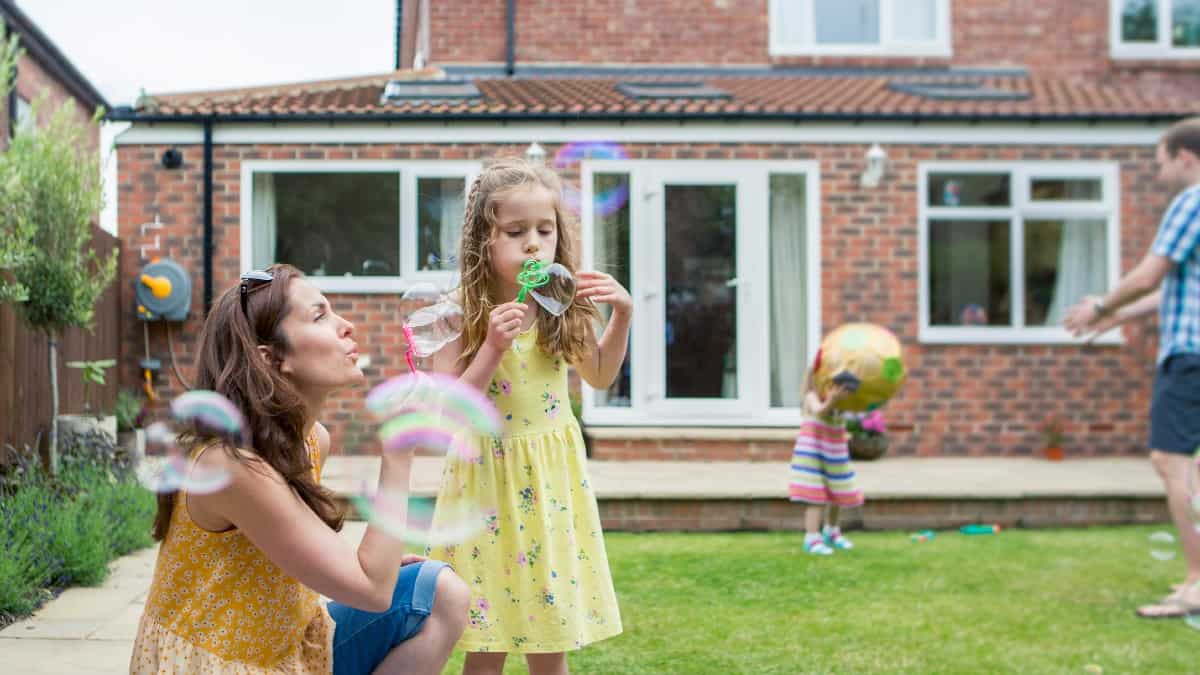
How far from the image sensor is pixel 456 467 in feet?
8.86

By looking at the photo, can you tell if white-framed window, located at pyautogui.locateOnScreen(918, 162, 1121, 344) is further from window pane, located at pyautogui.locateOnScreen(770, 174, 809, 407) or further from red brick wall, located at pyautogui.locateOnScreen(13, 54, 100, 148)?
red brick wall, located at pyautogui.locateOnScreen(13, 54, 100, 148)

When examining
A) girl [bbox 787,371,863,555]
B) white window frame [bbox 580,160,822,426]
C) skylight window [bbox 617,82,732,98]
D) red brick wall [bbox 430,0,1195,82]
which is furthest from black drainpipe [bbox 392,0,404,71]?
girl [bbox 787,371,863,555]

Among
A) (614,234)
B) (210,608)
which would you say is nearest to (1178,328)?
(210,608)

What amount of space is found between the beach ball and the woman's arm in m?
4.15

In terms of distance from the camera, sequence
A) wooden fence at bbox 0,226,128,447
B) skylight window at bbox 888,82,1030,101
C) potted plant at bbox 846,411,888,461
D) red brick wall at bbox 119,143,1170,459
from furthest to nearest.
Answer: skylight window at bbox 888,82,1030,101 → red brick wall at bbox 119,143,1170,459 → potted plant at bbox 846,411,888,461 → wooden fence at bbox 0,226,128,447

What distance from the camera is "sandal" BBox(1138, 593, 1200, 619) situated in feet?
13.8

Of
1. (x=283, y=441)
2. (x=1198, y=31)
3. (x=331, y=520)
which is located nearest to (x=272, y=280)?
(x=283, y=441)

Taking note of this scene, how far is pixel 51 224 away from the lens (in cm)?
588

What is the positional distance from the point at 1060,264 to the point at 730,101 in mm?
3359

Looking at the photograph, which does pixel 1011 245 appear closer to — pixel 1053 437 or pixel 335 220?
pixel 1053 437

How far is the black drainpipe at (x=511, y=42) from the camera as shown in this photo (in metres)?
11.5

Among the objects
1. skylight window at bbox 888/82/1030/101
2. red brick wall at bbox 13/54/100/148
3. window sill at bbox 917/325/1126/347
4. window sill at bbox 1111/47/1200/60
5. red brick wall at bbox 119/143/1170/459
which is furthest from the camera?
red brick wall at bbox 13/54/100/148

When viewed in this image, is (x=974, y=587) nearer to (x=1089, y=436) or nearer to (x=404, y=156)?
(x=1089, y=436)

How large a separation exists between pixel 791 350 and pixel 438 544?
24.5 ft
